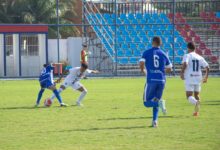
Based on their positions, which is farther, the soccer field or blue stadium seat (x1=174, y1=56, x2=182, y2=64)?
blue stadium seat (x1=174, y1=56, x2=182, y2=64)

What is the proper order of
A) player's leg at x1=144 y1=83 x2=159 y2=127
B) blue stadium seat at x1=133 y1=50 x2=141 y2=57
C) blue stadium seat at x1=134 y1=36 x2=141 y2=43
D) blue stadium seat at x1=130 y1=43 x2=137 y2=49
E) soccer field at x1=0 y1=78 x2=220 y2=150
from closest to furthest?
soccer field at x1=0 y1=78 x2=220 y2=150 < player's leg at x1=144 y1=83 x2=159 y2=127 < blue stadium seat at x1=133 y1=50 x2=141 y2=57 < blue stadium seat at x1=130 y1=43 x2=137 y2=49 < blue stadium seat at x1=134 y1=36 x2=141 y2=43

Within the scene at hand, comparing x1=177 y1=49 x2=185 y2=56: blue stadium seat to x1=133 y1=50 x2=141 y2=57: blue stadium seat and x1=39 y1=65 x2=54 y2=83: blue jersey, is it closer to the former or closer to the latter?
x1=133 y1=50 x2=141 y2=57: blue stadium seat

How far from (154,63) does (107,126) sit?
1.70m

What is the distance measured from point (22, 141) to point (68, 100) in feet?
34.3

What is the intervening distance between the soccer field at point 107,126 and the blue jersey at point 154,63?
1041mm

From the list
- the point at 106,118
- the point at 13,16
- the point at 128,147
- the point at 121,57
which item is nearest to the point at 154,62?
the point at 106,118

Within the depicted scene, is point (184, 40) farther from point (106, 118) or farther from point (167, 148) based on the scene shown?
point (167, 148)

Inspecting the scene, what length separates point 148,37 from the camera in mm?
43062

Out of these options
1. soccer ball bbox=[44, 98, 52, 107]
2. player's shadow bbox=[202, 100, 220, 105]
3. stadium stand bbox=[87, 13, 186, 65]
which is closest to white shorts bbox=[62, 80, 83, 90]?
soccer ball bbox=[44, 98, 52, 107]

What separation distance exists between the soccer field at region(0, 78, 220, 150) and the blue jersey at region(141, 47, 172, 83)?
1.04 m

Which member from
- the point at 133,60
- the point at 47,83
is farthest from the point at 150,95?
the point at 133,60

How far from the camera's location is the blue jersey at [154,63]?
13.9 m

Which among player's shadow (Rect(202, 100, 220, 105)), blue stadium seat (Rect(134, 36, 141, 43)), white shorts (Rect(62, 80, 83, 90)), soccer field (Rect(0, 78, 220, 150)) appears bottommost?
player's shadow (Rect(202, 100, 220, 105))

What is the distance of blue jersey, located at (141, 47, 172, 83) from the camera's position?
13.9 metres
